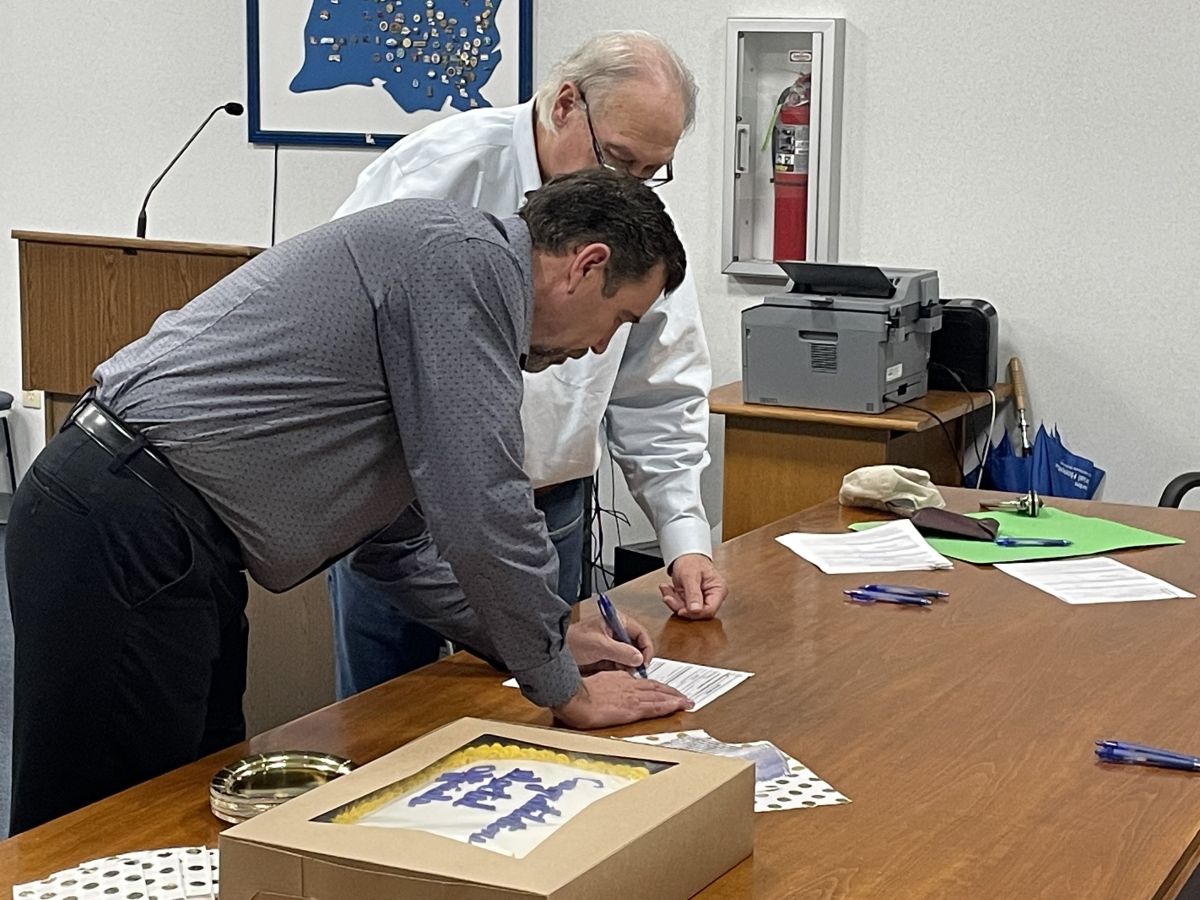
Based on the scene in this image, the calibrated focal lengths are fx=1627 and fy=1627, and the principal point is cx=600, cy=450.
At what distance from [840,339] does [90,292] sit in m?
2.07

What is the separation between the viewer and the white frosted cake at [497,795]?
1229 mm

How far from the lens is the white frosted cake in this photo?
123 centimetres

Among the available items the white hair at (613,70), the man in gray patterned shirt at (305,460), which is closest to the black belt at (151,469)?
the man in gray patterned shirt at (305,460)

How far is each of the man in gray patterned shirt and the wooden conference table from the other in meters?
0.17

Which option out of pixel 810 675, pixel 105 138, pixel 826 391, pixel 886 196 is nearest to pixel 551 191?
pixel 810 675

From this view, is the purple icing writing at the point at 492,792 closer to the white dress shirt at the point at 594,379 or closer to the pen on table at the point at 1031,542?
the white dress shirt at the point at 594,379

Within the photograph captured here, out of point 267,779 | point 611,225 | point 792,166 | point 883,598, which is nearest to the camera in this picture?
point 267,779

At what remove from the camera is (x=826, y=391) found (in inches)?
156

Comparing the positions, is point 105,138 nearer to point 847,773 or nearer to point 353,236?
point 353,236

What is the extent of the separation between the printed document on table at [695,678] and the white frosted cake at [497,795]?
0.44 meters

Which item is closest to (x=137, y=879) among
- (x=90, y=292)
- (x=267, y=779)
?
(x=267, y=779)

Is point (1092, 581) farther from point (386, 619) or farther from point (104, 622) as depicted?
point (104, 622)

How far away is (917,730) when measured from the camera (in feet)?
5.74

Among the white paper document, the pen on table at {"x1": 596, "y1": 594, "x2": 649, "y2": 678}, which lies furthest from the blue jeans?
the white paper document
